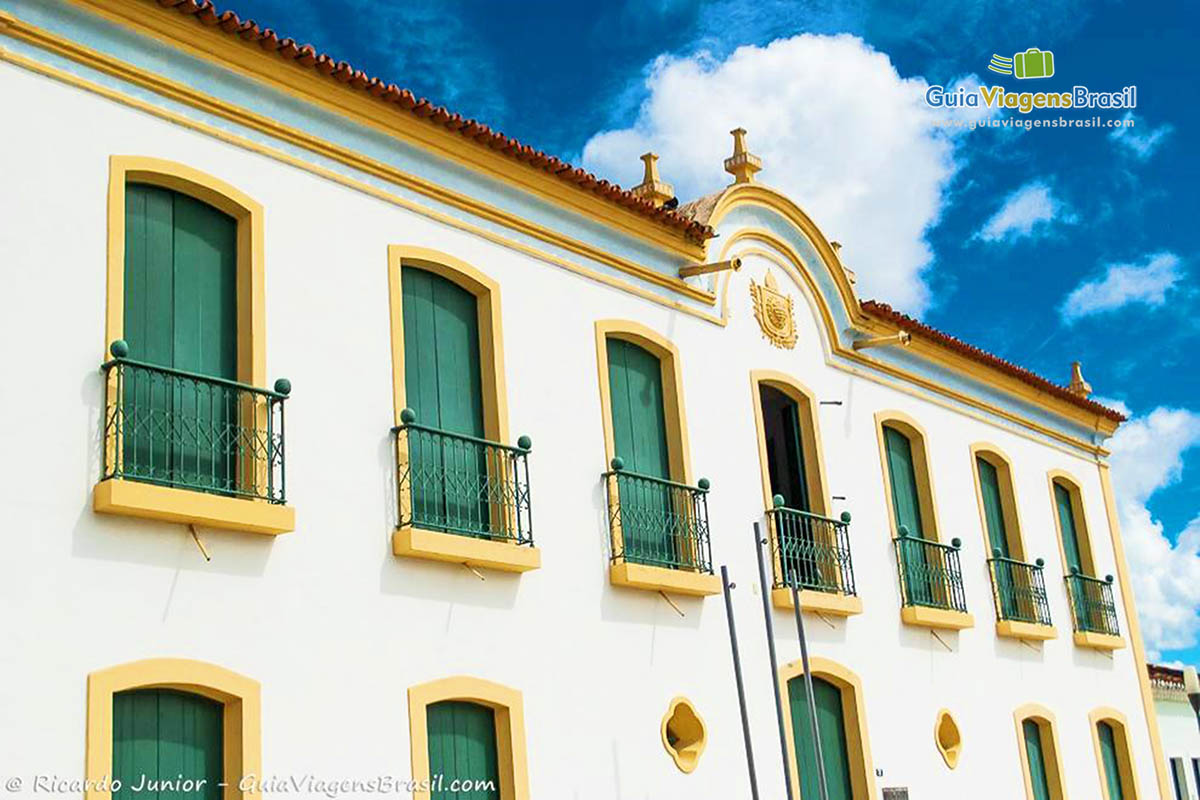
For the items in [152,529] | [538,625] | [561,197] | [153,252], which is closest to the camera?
[152,529]

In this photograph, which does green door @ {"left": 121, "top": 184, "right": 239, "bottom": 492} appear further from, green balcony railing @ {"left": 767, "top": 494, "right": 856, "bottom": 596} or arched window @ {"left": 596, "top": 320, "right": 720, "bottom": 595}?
green balcony railing @ {"left": 767, "top": 494, "right": 856, "bottom": 596}

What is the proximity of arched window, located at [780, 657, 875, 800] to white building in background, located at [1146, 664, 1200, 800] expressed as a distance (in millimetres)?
10669

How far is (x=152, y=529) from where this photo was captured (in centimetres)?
954

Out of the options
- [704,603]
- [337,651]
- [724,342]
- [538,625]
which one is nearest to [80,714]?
[337,651]

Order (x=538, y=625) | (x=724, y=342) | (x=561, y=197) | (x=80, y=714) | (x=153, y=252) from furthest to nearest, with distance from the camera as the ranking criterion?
(x=724, y=342), (x=561, y=197), (x=538, y=625), (x=153, y=252), (x=80, y=714)

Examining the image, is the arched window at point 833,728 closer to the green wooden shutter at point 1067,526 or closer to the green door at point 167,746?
the green door at point 167,746

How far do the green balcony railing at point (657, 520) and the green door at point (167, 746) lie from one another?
14.7 ft

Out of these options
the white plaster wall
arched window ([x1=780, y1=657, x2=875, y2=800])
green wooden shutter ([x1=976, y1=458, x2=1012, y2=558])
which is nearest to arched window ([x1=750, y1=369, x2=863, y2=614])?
arched window ([x1=780, y1=657, x2=875, y2=800])

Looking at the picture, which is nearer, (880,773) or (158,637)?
(158,637)

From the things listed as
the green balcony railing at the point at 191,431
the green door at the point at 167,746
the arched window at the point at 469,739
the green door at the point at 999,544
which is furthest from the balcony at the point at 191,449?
the green door at the point at 999,544

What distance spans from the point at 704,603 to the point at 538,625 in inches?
95.9

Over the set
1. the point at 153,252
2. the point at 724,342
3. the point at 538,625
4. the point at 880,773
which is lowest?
the point at 880,773

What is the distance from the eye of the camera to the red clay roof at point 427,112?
10.8 m

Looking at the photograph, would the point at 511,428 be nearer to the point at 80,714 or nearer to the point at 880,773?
the point at 80,714
